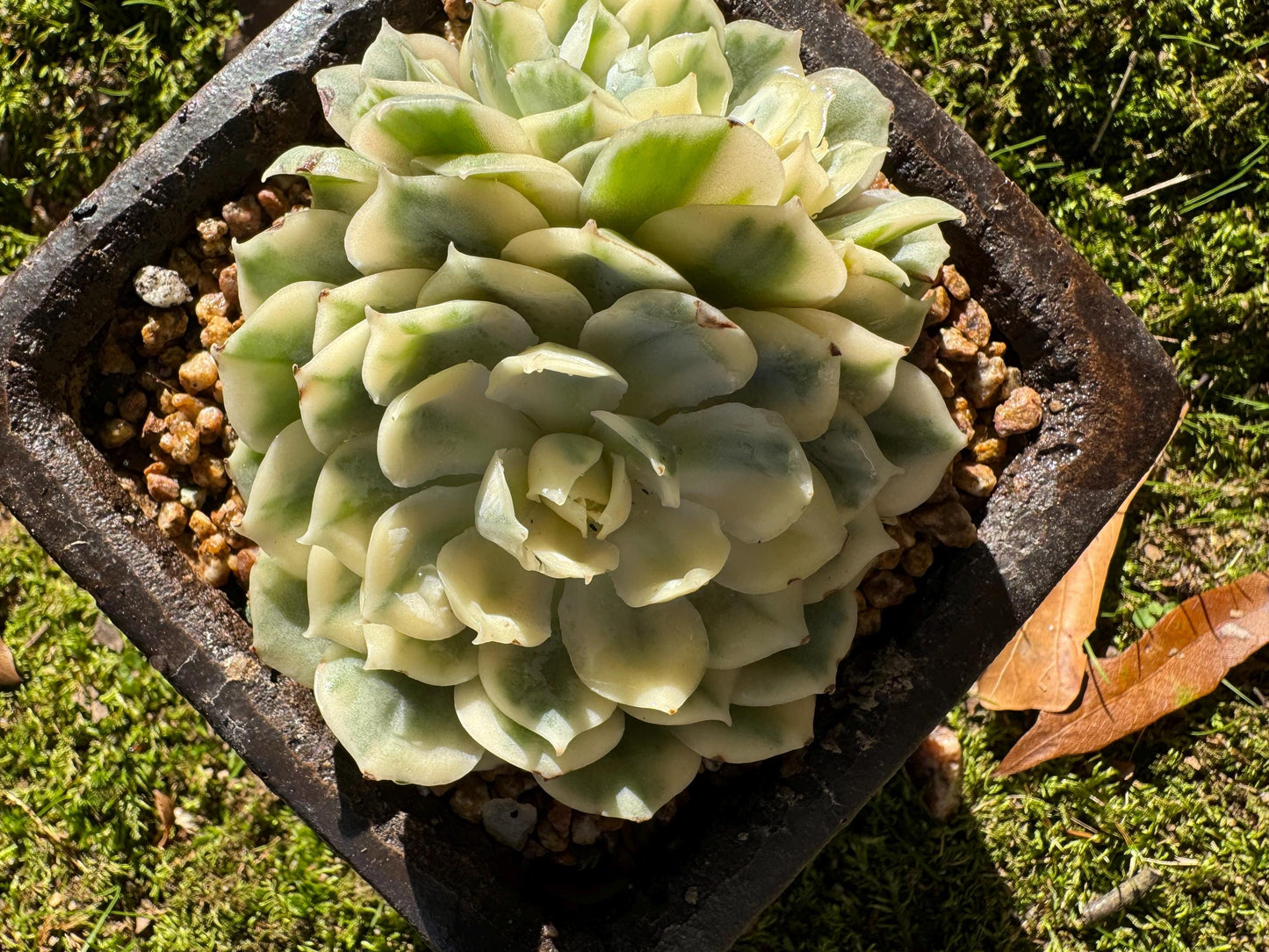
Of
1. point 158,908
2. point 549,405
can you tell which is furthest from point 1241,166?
point 158,908

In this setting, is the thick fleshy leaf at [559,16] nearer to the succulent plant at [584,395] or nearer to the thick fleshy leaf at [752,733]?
the succulent plant at [584,395]

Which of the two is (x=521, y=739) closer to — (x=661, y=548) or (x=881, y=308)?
(x=661, y=548)

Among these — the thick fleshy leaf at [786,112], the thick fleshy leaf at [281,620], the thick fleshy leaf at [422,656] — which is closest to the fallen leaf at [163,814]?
the thick fleshy leaf at [281,620]

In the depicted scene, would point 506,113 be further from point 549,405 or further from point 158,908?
point 158,908

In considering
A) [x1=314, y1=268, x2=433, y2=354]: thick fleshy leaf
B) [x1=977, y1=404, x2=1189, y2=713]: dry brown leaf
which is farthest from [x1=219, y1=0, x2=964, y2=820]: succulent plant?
[x1=977, y1=404, x2=1189, y2=713]: dry brown leaf

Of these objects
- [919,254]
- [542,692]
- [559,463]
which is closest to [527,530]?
[559,463]
